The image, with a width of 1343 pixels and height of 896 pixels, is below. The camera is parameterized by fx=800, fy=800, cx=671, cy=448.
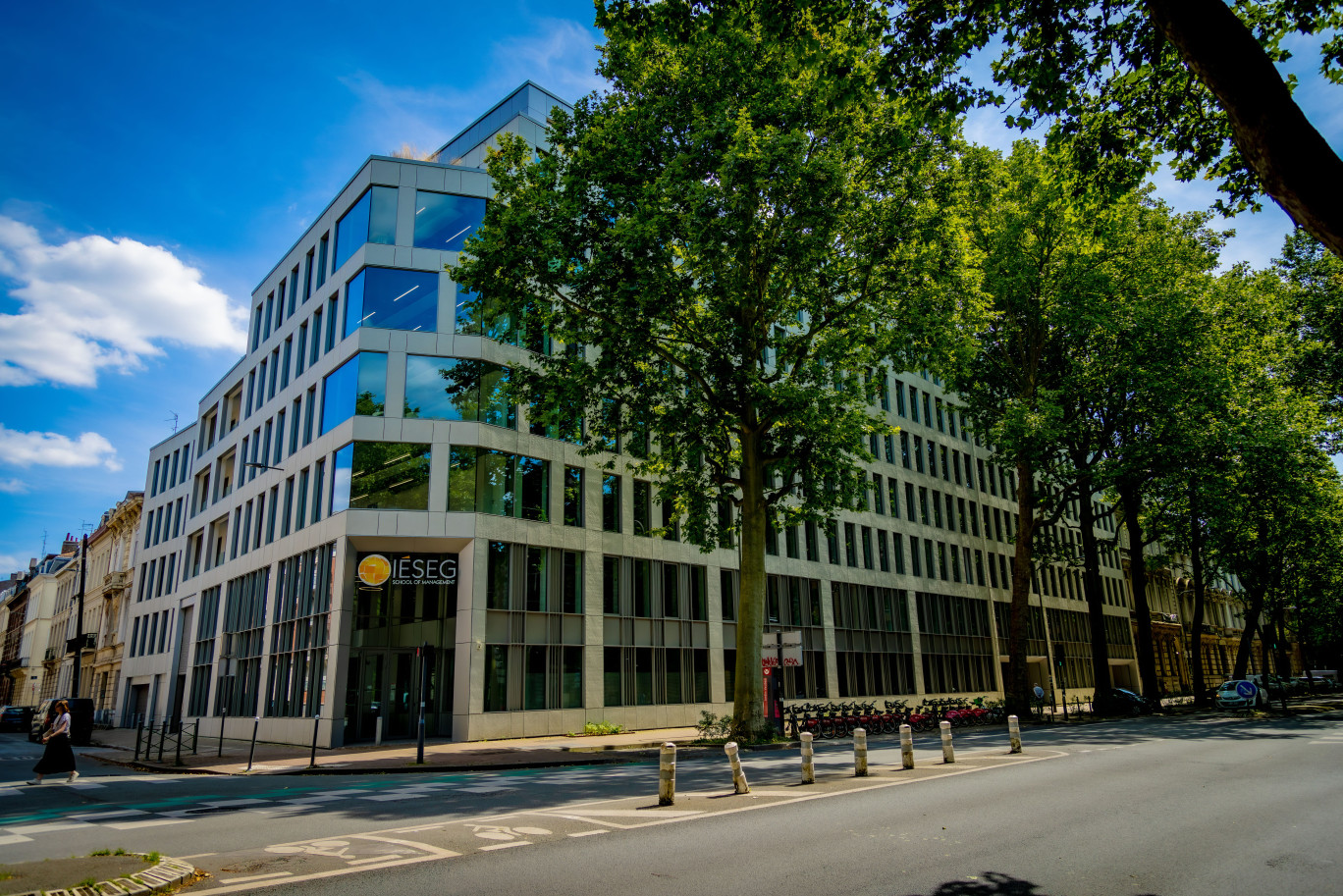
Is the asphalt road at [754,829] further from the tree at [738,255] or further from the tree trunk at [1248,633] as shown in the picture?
the tree trunk at [1248,633]

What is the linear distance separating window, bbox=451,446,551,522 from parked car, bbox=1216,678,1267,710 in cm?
2713

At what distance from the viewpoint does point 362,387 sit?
2634 cm

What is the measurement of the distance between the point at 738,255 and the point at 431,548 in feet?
45.7

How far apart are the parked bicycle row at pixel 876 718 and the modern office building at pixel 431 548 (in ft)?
20.8

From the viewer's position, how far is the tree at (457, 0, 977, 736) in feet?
63.6

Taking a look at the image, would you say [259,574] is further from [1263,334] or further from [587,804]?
[1263,334]

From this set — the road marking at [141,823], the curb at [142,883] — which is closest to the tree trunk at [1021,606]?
the road marking at [141,823]

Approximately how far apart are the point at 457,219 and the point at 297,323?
371 inches

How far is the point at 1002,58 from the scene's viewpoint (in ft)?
34.4

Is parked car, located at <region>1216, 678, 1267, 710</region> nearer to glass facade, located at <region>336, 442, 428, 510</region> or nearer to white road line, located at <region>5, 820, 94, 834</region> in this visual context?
glass facade, located at <region>336, 442, 428, 510</region>

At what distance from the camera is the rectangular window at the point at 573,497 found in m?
28.8

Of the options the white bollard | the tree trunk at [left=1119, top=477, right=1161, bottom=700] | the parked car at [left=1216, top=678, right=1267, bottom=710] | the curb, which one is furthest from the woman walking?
the parked car at [left=1216, top=678, right=1267, bottom=710]

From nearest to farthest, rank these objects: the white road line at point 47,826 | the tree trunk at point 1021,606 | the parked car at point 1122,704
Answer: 1. the white road line at point 47,826
2. the tree trunk at point 1021,606
3. the parked car at point 1122,704

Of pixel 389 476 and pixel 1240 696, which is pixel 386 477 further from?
pixel 1240 696
